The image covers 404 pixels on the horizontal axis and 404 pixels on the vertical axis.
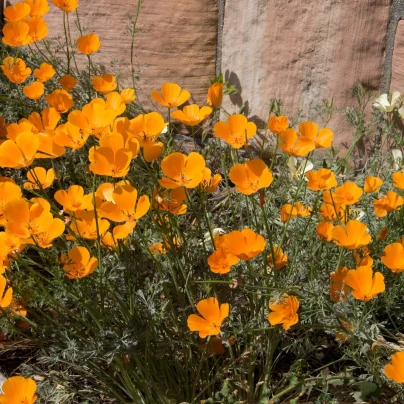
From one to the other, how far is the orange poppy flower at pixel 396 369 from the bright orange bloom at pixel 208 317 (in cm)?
35

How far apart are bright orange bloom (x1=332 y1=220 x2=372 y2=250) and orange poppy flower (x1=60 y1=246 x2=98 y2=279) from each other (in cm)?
53

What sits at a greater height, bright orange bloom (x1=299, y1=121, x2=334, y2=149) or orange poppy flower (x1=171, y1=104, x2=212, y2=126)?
orange poppy flower (x1=171, y1=104, x2=212, y2=126)

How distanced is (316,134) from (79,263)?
684 mm

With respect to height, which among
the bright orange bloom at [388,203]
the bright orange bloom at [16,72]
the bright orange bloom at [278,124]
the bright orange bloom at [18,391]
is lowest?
the bright orange bloom at [18,391]

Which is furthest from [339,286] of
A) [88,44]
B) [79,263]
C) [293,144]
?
[88,44]

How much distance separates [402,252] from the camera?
4.94 ft

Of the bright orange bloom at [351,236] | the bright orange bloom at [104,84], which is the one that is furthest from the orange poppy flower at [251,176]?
the bright orange bloom at [104,84]

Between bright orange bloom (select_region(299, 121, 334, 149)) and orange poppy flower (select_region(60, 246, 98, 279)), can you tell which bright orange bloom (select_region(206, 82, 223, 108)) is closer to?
bright orange bloom (select_region(299, 121, 334, 149))

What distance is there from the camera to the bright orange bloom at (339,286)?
1.53m

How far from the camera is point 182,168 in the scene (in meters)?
1.55

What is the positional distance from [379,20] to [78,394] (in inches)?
60.9

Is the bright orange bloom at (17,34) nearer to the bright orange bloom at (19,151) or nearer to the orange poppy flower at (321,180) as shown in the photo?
the bright orange bloom at (19,151)

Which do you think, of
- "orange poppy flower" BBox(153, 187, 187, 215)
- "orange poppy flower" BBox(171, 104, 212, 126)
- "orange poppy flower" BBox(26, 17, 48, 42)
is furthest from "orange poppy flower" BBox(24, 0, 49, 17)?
"orange poppy flower" BBox(153, 187, 187, 215)

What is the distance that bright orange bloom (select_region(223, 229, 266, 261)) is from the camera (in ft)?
4.70
